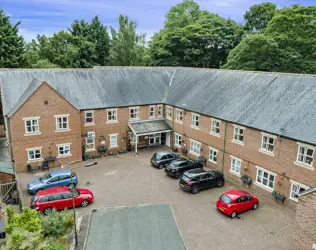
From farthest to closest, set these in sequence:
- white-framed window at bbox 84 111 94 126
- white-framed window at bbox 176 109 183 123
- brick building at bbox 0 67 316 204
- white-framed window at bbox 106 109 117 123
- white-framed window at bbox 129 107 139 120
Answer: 1. white-framed window at bbox 129 107 139 120
2. white-framed window at bbox 176 109 183 123
3. white-framed window at bbox 106 109 117 123
4. white-framed window at bbox 84 111 94 126
5. brick building at bbox 0 67 316 204

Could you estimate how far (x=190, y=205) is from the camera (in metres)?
20.1

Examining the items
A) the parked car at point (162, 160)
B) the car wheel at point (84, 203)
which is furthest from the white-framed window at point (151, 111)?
the car wheel at point (84, 203)

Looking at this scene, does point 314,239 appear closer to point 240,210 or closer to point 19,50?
point 240,210

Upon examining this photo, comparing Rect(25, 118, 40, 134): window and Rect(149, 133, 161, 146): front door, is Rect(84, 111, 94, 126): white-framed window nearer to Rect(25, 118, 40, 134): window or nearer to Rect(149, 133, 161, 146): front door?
Rect(25, 118, 40, 134): window

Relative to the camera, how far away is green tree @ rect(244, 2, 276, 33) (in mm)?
52156

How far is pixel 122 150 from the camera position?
3142cm

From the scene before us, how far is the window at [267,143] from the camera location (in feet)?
67.1

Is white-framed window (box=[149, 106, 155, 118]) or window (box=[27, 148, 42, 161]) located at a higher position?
white-framed window (box=[149, 106, 155, 118])

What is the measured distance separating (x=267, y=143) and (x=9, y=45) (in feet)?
122

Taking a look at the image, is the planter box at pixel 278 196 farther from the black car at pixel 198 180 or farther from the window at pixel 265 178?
the black car at pixel 198 180

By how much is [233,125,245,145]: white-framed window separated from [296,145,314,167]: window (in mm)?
5122

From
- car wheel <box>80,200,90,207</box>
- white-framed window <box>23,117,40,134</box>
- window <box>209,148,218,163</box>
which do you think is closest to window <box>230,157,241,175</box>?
window <box>209,148,218,163</box>

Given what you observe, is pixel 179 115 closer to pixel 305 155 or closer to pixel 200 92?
pixel 200 92

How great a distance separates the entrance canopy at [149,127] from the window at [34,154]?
994cm
